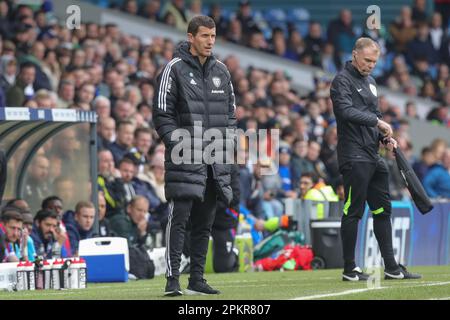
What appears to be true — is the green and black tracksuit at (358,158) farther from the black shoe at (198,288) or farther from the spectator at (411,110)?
the spectator at (411,110)

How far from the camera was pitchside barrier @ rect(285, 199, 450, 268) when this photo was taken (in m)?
16.9

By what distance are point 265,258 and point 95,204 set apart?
8.35ft

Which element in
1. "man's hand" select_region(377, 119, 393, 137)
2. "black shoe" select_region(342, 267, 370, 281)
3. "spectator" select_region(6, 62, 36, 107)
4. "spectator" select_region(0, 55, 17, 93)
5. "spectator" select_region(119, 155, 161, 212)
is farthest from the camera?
"spectator" select_region(0, 55, 17, 93)

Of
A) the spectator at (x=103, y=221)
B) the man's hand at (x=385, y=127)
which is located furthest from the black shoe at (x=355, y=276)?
the spectator at (x=103, y=221)

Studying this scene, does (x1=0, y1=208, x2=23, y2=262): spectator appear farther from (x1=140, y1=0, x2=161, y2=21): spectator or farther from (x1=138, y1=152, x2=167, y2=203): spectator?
(x1=140, y1=0, x2=161, y2=21): spectator

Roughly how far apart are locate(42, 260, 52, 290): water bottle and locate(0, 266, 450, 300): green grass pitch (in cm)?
42

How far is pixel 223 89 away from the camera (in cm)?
1096

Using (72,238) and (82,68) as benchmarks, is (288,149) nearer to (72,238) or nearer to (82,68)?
(82,68)

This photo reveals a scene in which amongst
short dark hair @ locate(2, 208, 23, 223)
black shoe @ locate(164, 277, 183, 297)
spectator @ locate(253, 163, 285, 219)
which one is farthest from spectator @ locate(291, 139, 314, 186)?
black shoe @ locate(164, 277, 183, 297)

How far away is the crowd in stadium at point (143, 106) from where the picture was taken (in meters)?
16.9

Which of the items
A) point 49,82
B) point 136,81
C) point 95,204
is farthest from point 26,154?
point 136,81

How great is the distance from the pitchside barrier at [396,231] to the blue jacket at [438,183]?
2.90 metres

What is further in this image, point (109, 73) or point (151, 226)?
point (109, 73)

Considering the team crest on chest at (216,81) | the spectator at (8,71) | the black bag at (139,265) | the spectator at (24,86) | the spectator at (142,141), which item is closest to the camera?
the team crest on chest at (216,81)
